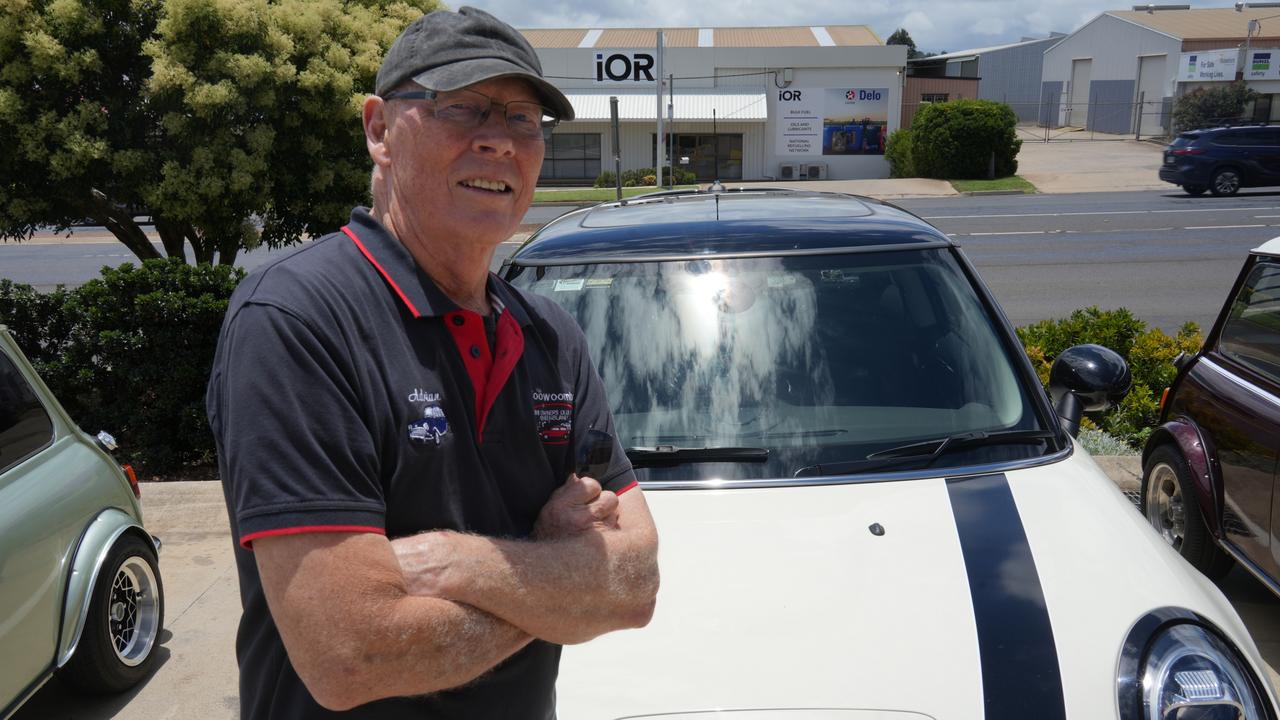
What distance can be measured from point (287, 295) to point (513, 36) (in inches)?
24.3

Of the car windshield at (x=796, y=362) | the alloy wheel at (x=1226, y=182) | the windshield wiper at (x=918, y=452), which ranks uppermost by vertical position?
the car windshield at (x=796, y=362)

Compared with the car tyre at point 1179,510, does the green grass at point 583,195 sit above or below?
below

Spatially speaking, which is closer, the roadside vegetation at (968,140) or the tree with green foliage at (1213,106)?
the roadside vegetation at (968,140)

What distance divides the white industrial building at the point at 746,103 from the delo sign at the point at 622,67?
0.04m

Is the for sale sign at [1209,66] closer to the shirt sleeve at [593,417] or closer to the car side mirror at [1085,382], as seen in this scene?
the car side mirror at [1085,382]

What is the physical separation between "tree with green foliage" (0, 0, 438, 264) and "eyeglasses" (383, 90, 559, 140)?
5362mm

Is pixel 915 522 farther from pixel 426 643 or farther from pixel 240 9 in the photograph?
pixel 240 9

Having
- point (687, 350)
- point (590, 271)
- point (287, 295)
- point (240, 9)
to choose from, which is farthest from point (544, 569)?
point (240, 9)

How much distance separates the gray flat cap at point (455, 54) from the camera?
1588mm

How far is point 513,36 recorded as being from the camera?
1.72 m

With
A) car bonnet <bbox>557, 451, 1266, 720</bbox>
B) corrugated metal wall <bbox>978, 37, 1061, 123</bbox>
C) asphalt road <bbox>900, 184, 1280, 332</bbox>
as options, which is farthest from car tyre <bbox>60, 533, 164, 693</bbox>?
corrugated metal wall <bbox>978, 37, 1061, 123</bbox>

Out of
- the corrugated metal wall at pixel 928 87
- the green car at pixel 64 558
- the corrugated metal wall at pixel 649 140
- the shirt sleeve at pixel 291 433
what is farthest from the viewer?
the corrugated metal wall at pixel 928 87

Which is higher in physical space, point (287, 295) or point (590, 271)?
point (287, 295)

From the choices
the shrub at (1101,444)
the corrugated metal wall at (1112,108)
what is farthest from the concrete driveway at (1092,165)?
the shrub at (1101,444)
